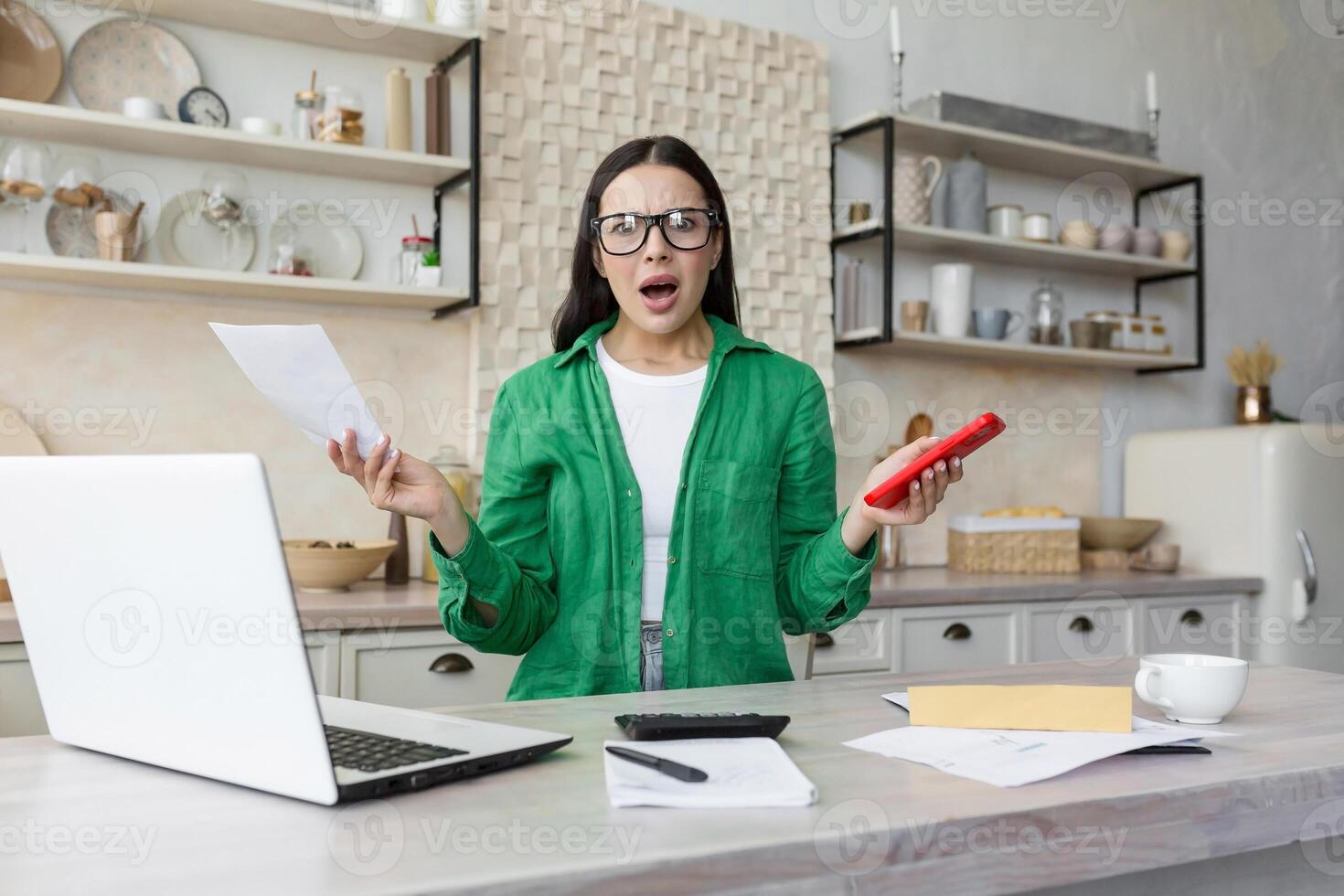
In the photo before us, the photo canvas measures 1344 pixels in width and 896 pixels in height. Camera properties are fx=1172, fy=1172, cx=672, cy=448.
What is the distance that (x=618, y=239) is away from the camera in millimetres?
1670

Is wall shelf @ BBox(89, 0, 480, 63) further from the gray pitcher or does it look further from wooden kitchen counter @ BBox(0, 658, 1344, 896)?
wooden kitchen counter @ BBox(0, 658, 1344, 896)

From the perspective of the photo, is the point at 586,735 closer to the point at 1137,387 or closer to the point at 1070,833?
the point at 1070,833

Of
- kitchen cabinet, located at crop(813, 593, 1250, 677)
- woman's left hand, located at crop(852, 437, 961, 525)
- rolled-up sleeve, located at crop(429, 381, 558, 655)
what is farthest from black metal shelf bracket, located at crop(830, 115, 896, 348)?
woman's left hand, located at crop(852, 437, 961, 525)

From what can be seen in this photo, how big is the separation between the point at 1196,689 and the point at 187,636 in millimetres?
974

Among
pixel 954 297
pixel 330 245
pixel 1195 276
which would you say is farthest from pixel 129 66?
pixel 1195 276

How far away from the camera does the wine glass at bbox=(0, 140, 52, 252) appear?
2420mm

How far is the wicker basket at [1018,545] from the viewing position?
11.1 ft

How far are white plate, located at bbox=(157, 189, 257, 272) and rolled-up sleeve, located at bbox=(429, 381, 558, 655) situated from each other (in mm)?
1272

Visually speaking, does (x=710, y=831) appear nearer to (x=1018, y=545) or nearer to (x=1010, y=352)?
(x=1018, y=545)

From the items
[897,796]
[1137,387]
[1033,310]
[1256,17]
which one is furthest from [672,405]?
[1256,17]

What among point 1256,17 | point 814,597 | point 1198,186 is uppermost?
point 1256,17

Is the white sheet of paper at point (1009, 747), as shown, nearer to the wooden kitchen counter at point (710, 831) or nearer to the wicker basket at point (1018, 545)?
the wooden kitchen counter at point (710, 831)

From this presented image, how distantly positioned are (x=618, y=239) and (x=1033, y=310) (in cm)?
242

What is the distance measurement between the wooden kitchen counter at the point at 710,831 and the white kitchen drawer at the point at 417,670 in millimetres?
1183
